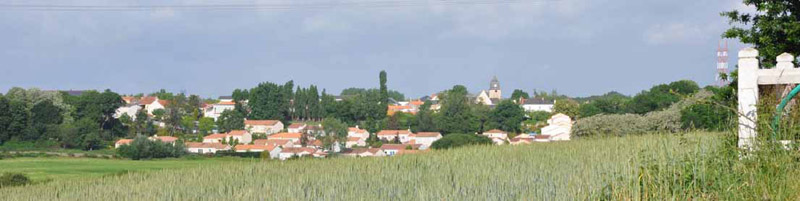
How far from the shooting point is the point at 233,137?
110750 millimetres

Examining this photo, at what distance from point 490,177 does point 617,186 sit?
2.47 metres

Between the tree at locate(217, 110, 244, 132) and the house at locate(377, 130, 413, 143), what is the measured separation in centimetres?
2437

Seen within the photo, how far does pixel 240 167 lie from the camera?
12.2 m

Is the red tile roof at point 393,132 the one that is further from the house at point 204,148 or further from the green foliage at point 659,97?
the green foliage at point 659,97

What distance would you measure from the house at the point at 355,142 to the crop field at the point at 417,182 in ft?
292

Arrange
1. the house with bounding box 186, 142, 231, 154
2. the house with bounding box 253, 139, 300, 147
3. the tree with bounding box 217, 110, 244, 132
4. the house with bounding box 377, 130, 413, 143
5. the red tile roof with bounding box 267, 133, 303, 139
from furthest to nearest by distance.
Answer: the tree with bounding box 217, 110, 244, 132 → the red tile roof with bounding box 267, 133, 303, 139 → the house with bounding box 377, 130, 413, 143 → the house with bounding box 253, 139, 300, 147 → the house with bounding box 186, 142, 231, 154

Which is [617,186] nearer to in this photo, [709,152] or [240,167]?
[709,152]

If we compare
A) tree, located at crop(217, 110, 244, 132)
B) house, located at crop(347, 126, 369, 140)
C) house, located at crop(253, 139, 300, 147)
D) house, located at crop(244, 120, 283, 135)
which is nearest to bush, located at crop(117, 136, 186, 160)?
house, located at crop(253, 139, 300, 147)

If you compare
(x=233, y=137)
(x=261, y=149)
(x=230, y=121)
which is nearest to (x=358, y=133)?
(x=233, y=137)

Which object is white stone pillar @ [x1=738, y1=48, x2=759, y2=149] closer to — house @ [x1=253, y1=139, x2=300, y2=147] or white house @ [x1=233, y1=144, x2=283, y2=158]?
white house @ [x1=233, y1=144, x2=283, y2=158]

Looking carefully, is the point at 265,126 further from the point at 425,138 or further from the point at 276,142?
the point at 425,138

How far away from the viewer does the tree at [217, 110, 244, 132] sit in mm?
125812

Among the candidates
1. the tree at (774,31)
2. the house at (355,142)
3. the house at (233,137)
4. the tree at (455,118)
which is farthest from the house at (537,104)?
the tree at (774,31)

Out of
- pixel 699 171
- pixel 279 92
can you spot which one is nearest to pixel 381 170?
pixel 699 171
